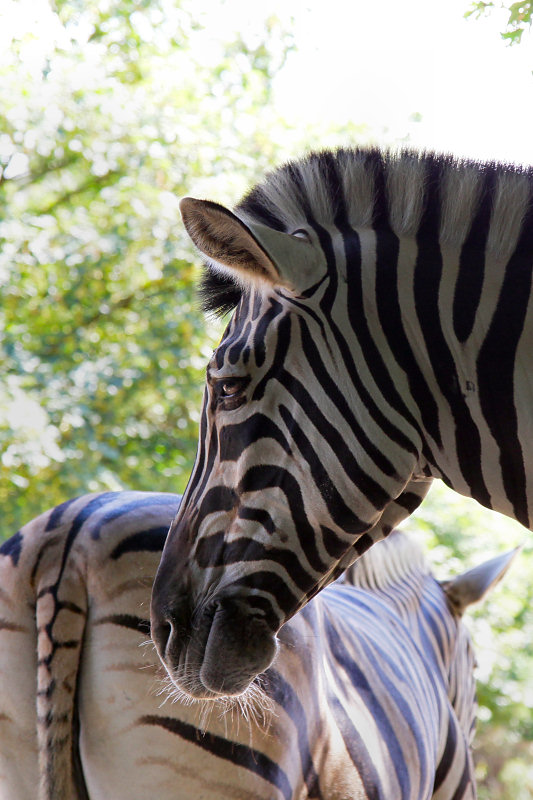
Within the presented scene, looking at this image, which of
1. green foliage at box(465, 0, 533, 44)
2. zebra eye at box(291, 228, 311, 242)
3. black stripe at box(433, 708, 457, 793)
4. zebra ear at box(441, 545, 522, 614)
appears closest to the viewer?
zebra eye at box(291, 228, 311, 242)

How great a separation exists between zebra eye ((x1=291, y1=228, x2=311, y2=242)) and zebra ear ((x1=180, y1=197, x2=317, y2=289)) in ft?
0.10

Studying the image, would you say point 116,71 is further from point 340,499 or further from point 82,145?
point 340,499

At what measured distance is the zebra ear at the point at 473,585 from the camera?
9.95 feet

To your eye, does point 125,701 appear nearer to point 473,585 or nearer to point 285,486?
point 285,486

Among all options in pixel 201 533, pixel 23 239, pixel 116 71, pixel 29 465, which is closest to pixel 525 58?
pixel 201 533

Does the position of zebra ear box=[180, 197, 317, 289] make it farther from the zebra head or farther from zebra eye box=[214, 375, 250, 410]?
zebra eye box=[214, 375, 250, 410]

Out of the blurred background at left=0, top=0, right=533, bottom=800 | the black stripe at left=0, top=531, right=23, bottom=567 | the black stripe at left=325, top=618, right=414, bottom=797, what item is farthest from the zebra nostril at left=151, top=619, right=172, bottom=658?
the blurred background at left=0, top=0, right=533, bottom=800

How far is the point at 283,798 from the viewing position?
1.52 meters

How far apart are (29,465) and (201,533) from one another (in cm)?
334

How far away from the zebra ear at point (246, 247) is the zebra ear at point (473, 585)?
2.11 metres

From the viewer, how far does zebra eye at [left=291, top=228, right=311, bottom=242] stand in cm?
140

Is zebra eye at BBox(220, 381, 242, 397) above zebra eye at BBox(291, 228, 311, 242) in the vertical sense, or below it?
→ below

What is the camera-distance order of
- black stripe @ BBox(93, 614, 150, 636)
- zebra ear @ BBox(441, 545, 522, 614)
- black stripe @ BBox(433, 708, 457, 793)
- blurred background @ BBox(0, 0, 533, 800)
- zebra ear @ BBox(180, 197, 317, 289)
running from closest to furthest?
zebra ear @ BBox(180, 197, 317, 289) < black stripe @ BBox(93, 614, 150, 636) < black stripe @ BBox(433, 708, 457, 793) < zebra ear @ BBox(441, 545, 522, 614) < blurred background @ BBox(0, 0, 533, 800)

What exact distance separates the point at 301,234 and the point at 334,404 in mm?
347
